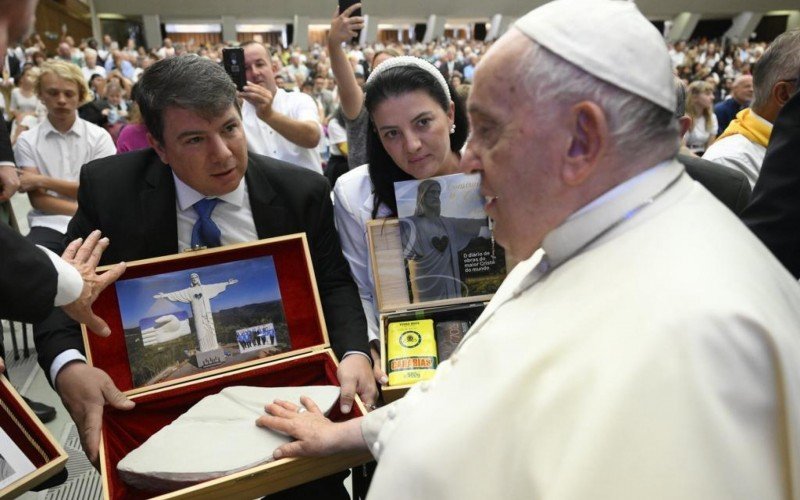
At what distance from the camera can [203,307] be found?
1776 mm

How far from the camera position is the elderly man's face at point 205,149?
1777mm

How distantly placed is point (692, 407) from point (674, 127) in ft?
1.42

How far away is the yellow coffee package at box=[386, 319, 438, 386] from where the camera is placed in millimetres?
1716

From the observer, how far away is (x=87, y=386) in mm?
1638

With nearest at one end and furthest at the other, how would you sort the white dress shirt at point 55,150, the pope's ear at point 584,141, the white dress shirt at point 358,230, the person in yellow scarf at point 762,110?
the pope's ear at point 584,141, the white dress shirt at point 358,230, the person in yellow scarf at point 762,110, the white dress shirt at point 55,150

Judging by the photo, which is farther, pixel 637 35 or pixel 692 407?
pixel 637 35

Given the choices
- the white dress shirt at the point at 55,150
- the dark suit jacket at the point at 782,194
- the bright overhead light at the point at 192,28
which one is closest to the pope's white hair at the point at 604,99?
the dark suit jacket at the point at 782,194

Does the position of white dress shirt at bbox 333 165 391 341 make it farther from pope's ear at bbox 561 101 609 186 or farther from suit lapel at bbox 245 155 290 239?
pope's ear at bbox 561 101 609 186

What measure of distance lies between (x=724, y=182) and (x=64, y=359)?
213 centimetres

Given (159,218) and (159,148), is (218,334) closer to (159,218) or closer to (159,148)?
(159,218)

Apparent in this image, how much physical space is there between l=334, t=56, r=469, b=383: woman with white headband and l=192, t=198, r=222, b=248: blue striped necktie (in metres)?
0.43

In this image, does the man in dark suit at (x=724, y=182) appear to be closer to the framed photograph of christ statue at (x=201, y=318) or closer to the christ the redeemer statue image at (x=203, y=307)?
the framed photograph of christ statue at (x=201, y=318)

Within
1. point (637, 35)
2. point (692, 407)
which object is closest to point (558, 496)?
point (692, 407)

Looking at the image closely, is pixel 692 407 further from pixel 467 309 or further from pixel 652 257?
pixel 467 309
